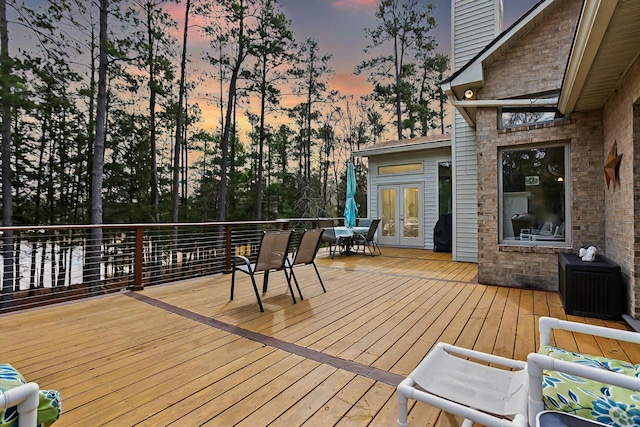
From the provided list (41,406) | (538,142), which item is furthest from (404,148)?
(41,406)

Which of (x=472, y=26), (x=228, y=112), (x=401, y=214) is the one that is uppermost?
(x=228, y=112)

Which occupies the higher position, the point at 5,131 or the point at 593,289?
the point at 5,131

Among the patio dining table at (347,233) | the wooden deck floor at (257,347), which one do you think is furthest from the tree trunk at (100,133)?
the patio dining table at (347,233)

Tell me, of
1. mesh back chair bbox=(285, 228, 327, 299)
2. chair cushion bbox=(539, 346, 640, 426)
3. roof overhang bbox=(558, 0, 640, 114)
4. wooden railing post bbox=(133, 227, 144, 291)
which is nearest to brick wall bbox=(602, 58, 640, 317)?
roof overhang bbox=(558, 0, 640, 114)

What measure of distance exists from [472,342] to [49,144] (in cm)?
1405

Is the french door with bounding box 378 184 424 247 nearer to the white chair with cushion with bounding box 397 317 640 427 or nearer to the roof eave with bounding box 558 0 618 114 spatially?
the roof eave with bounding box 558 0 618 114

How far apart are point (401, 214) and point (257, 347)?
24.0 feet

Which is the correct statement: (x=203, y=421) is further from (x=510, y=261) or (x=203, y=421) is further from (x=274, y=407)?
(x=510, y=261)

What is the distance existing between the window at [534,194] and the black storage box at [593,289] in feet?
3.65

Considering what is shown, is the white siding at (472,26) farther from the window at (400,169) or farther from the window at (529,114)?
the window at (400,169)

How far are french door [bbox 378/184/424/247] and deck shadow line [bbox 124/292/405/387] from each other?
6.92 meters

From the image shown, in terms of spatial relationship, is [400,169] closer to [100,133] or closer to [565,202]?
[565,202]

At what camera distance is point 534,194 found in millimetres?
4762

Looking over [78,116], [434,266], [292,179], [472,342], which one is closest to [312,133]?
[292,179]
